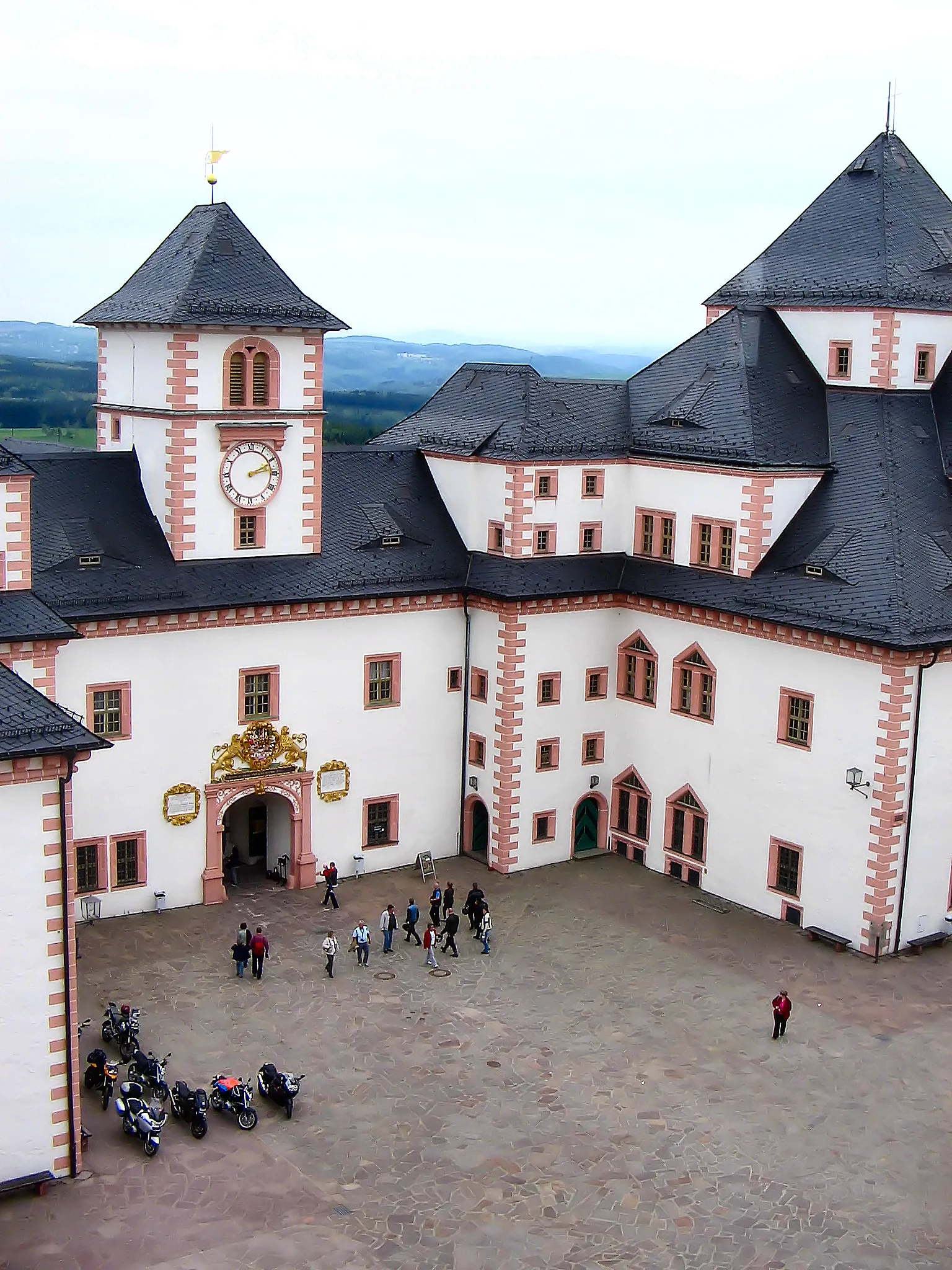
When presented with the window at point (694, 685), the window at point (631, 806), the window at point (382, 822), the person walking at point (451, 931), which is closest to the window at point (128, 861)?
the window at point (382, 822)

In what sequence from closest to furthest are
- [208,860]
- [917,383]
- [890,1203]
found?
[890,1203] → [208,860] → [917,383]

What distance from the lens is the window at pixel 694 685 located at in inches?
1874

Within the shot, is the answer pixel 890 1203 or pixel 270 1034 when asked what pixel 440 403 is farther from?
pixel 890 1203

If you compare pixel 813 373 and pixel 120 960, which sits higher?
pixel 813 373

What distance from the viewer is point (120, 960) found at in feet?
136

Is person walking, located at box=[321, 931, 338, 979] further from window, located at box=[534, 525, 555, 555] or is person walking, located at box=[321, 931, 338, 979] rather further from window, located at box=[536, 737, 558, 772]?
window, located at box=[534, 525, 555, 555]

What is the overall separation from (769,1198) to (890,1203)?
2277mm

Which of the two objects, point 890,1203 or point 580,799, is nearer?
point 890,1203

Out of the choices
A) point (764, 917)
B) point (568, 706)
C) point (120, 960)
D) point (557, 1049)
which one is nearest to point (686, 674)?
point (568, 706)

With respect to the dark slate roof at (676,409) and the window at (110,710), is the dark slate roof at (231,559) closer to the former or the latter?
the window at (110,710)

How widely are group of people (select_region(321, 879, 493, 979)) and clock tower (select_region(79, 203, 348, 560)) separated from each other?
10.2 meters

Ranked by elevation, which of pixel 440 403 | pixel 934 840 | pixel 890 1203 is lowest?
pixel 890 1203

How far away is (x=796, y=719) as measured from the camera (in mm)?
44875

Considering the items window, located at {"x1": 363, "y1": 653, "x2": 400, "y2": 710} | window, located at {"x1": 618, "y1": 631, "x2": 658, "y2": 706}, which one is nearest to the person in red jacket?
window, located at {"x1": 618, "y1": 631, "x2": 658, "y2": 706}
